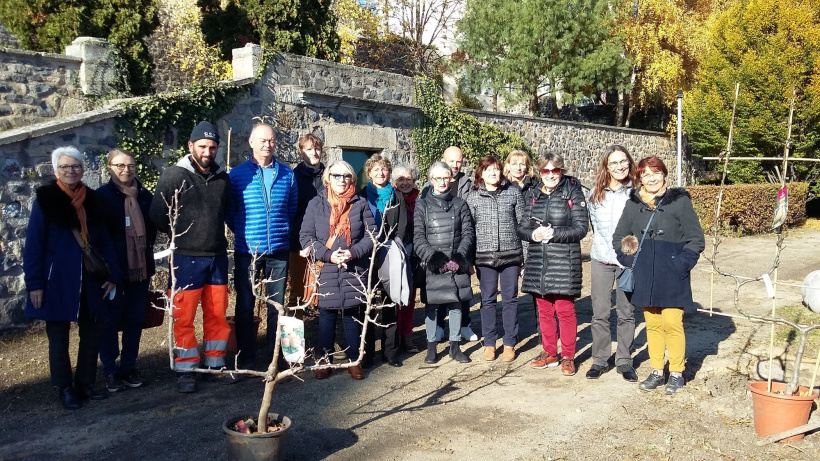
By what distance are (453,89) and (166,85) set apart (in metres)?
11.5

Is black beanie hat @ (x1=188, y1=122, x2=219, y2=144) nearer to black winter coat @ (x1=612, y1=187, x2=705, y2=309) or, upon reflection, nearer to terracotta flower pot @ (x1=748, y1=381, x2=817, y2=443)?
→ black winter coat @ (x1=612, y1=187, x2=705, y2=309)

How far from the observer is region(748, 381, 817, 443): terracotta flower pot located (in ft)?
11.8

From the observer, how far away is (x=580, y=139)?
15.7 m

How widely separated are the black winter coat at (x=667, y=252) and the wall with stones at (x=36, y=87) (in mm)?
6844

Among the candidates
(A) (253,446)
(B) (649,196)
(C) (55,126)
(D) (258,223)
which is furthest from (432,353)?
(C) (55,126)

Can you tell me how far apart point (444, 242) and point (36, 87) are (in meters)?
5.59

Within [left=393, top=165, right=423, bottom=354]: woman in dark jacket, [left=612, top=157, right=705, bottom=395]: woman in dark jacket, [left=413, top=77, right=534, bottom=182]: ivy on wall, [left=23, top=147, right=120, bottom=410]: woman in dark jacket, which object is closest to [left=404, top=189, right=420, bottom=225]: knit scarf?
[left=393, top=165, right=423, bottom=354]: woman in dark jacket

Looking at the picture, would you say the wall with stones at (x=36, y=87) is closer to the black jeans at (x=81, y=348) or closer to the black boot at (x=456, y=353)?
the black jeans at (x=81, y=348)

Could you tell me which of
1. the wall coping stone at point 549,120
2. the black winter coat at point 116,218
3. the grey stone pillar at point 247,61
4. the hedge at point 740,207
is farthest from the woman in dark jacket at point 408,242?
the hedge at point 740,207

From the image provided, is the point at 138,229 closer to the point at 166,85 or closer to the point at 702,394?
the point at 702,394

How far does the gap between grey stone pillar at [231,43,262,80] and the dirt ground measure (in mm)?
3920

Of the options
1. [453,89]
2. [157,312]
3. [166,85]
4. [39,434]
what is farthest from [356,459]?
[453,89]

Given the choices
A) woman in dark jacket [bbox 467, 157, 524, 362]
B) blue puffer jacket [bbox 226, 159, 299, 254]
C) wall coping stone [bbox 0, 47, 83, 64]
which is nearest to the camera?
blue puffer jacket [bbox 226, 159, 299, 254]

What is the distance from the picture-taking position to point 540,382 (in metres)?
4.74
